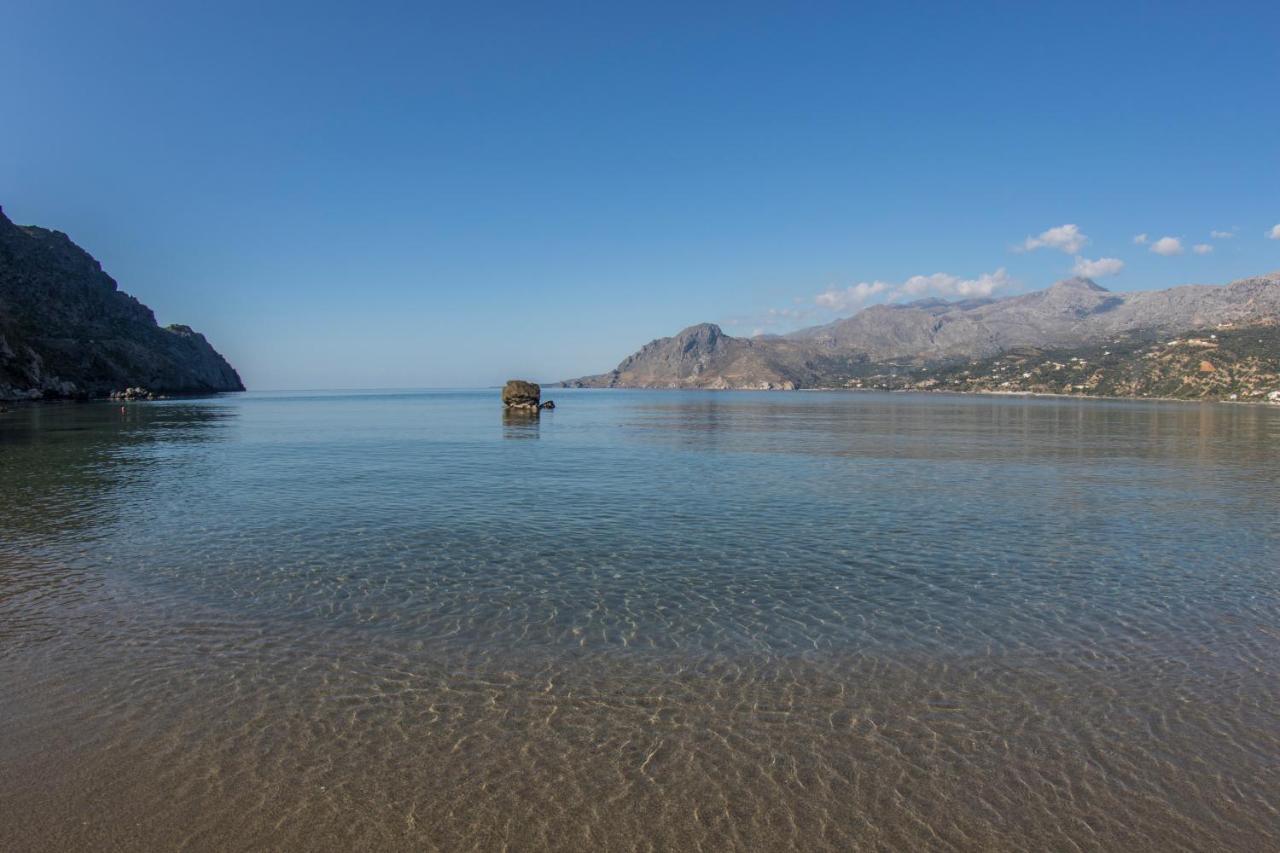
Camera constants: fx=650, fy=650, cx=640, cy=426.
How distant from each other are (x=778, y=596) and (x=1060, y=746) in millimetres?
7792

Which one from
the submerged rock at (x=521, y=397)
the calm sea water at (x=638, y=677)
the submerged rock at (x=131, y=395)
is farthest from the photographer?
the submerged rock at (x=131, y=395)

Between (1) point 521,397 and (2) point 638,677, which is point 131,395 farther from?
(2) point 638,677

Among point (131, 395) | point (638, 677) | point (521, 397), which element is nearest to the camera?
point (638, 677)

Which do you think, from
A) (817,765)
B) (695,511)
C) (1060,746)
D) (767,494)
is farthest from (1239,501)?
(817,765)

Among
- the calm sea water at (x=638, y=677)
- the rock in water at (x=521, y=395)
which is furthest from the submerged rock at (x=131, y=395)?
the calm sea water at (x=638, y=677)

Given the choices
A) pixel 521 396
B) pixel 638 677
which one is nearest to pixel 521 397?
pixel 521 396

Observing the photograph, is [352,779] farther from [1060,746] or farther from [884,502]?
[884,502]

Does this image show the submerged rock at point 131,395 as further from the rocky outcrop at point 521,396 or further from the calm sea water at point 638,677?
the calm sea water at point 638,677

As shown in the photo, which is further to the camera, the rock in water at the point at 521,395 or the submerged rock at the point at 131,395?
the submerged rock at the point at 131,395

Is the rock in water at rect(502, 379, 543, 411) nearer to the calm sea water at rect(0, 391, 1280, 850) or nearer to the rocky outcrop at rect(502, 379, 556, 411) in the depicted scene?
the rocky outcrop at rect(502, 379, 556, 411)

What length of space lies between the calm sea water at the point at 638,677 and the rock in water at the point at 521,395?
334 ft

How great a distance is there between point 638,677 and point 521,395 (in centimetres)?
12284

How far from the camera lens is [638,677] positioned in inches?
484

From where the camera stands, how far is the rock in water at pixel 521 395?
131625 mm
